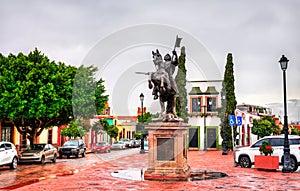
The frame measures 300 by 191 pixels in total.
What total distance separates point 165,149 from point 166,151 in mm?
80

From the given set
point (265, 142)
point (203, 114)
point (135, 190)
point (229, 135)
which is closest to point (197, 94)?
point (203, 114)

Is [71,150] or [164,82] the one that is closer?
[164,82]

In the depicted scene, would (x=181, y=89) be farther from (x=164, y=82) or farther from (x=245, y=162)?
(x=164, y=82)

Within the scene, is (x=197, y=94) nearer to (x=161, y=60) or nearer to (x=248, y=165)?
(x=248, y=165)

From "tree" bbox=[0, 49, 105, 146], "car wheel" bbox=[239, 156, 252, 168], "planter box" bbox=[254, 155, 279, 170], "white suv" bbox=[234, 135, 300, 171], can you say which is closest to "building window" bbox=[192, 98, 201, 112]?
"tree" bbox=[0, 49, 105, 146]

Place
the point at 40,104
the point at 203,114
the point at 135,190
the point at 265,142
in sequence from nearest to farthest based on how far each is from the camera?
1. the point at 135,190
2. the point at 265,142
3. the point at 40,104
4. the point at 203,114

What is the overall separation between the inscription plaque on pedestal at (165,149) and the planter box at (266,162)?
20.2 ft

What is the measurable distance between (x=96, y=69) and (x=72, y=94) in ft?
18.3

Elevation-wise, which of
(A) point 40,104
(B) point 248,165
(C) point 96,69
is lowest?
(B) point 248,165

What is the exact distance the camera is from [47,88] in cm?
2505

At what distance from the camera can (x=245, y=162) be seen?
62.1ft

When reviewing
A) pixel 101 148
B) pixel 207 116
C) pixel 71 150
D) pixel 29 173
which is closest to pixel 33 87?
pixel 71 150

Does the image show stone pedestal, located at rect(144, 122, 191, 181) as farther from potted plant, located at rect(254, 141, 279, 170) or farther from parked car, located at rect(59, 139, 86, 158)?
parked car, located at rect(59, 139, 86, 158)

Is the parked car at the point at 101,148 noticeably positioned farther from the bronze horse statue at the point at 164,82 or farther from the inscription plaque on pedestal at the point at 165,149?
the inscription plaque on pedestal at the point at 165,149
